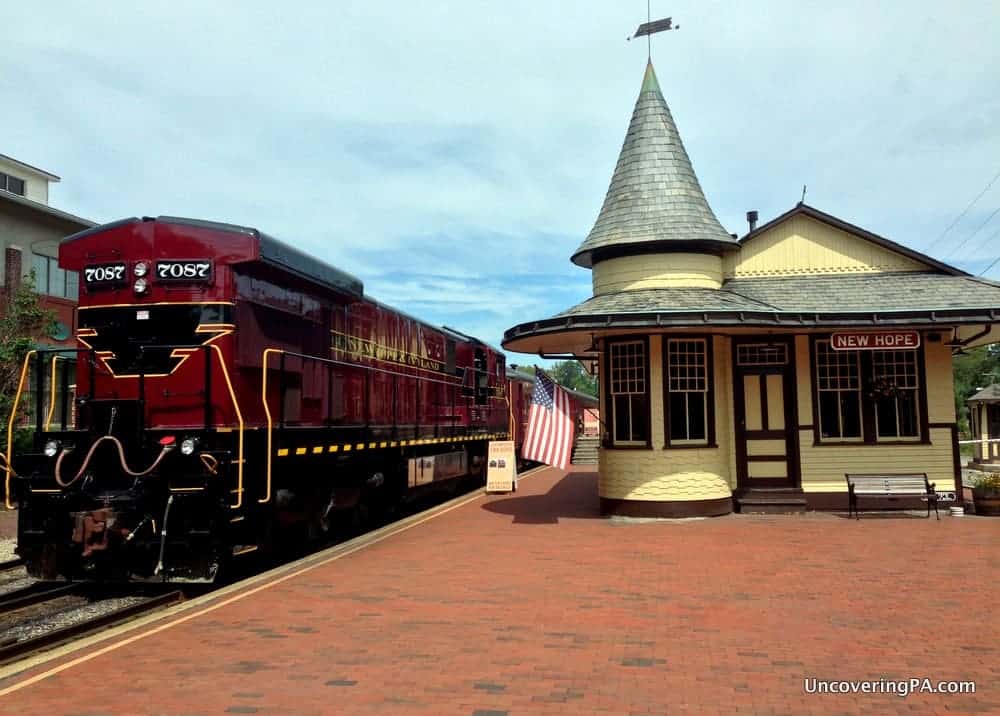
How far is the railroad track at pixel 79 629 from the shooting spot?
6.50 metres

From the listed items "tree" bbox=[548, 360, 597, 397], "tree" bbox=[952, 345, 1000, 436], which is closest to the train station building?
"tree" bbox=[952, 345, 1000, 436]

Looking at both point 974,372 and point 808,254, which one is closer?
point 808,254

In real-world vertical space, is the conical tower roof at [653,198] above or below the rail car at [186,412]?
above

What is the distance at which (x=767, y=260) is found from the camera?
15.4 meters

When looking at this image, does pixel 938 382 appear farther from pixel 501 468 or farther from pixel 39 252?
pixel 39 252

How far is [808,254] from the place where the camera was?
15266 millimetres

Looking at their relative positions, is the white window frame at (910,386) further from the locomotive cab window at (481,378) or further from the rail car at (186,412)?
the locomotive cab window at (481,378)

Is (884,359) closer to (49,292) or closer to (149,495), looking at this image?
(149,495)

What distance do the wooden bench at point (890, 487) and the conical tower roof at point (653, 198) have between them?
4810mm

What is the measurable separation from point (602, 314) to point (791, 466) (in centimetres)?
454

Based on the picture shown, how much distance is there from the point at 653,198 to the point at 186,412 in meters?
9.33

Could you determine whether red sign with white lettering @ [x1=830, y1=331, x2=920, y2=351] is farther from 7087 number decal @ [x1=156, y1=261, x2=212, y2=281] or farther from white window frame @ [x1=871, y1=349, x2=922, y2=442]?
7087 number decal @ [x1=156, y1=261, x2=212, y2=281]

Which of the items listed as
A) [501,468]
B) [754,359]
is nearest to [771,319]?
[754,359]

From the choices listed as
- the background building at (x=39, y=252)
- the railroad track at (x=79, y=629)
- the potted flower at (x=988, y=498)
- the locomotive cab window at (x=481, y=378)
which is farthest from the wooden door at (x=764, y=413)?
the background building at (x=39, y=252)
